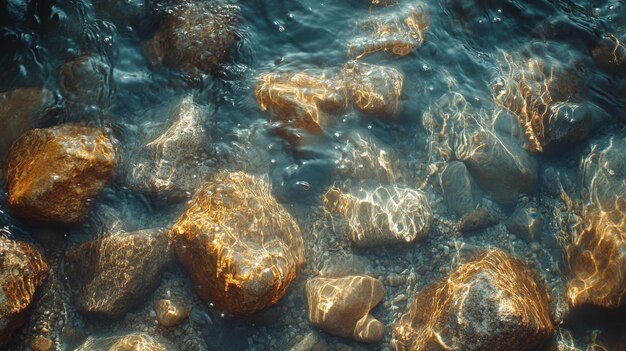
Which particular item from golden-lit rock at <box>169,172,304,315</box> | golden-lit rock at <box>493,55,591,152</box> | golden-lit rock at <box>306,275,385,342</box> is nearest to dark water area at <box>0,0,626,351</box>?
golden-lit rock at <box>493,55,591,152</box>

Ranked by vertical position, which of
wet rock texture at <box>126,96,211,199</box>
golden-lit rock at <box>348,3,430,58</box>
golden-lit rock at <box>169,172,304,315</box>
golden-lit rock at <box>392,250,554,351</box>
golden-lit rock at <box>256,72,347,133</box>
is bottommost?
golden-lit rock at <box>392,250,554,351</box>

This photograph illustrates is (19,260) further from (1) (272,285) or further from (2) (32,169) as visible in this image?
(1) (272,285)

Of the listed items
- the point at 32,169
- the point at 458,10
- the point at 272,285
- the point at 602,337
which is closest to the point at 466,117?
the point at 458,10

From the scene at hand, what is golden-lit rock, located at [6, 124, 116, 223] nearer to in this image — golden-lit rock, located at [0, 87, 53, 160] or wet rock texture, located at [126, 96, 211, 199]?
golden-lit rock, located at [0, 87, 53, 160]

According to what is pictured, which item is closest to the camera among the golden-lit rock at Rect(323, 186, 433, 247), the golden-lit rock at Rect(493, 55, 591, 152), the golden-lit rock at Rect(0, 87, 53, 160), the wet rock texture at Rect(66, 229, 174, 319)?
the wet rock texture at Rect(66, 229, 174, 319)

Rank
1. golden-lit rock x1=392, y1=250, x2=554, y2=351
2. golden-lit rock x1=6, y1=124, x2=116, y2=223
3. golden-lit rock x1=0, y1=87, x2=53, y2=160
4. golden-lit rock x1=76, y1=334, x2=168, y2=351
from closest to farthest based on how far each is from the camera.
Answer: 1. golden-lit rock x1=392, y1=250, x2=554, y2=351
2. golden-lit rock x1=76, y1=334, x2=168, y2=351
3. golden-lit rock x1=6, y1=124, x2=116, y2=223
4. golden-lit rock x1=0, y1=87, x2=53, y2=160
